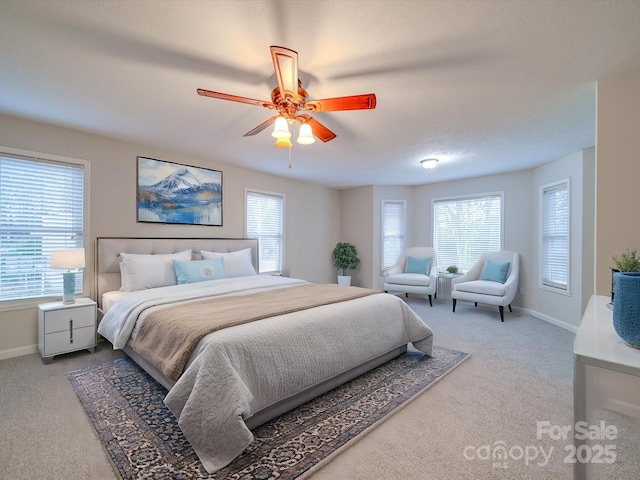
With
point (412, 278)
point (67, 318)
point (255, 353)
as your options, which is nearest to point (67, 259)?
→ point (67, 318)

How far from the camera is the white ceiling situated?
1.60 m

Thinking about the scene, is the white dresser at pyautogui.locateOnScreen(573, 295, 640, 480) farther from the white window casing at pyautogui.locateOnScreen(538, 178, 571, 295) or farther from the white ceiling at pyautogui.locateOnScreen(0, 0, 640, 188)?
the white window casing at pyautogui.locateOnScreen(538, 178, 571, 295)

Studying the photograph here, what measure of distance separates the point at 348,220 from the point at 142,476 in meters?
5.76

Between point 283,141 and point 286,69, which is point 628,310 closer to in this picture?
point 286,69

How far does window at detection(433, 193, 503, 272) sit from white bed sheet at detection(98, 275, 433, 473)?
332 cm

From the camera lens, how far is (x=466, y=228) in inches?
228

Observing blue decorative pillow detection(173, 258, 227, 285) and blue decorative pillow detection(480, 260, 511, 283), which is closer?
blue decorative pillow detection(173, 258, 227, 285)

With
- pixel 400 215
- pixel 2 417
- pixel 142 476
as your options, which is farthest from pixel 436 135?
pixel 2 417

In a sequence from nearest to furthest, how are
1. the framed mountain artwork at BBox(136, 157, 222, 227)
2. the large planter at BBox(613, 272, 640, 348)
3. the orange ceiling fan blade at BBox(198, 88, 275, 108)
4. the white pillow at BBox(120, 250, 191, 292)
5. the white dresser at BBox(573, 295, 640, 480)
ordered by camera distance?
the white dresser at BBox(573, 295, 640, 480)
the large planter at BBox(613, 272, 640, 348)
the orange ceiling fan blade at BBox(198, 88, 275, 108)
the white pillow at BBox(120, 250, 191, 292)
the framed mountain artwork at BBox(136, 157, 222, 227)

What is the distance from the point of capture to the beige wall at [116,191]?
9.89ft

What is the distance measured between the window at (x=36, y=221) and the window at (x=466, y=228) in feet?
19.4

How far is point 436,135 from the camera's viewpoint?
3377 millimetres

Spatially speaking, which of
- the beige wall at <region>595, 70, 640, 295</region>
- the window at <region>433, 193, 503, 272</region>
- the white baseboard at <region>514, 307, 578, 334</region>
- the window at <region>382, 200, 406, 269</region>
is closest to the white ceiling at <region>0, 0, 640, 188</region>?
the beige wall at <region>595, 70, 640, 295</region>

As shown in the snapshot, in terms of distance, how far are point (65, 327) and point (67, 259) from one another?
2.23 feet
